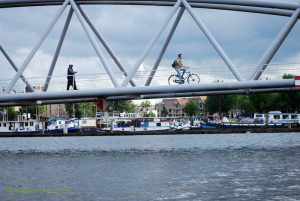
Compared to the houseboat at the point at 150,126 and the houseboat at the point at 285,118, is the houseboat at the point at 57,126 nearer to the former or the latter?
the houseboat at the point at 150,126

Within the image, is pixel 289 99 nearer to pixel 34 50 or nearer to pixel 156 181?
pixel 34 50

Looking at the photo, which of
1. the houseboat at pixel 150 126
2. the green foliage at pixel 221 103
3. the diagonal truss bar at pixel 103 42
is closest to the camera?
the diagonal truss bar at pixel 103 42

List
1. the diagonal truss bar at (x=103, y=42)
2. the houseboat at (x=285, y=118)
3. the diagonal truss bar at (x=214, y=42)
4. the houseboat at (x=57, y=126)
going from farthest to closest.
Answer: the houseboat at (x=57, y=126)
the houseboat at (x=285, y=118)
the diagonal truss bar at (x=103, y=42)
the diagonal truss bar at (x=214, y=42)

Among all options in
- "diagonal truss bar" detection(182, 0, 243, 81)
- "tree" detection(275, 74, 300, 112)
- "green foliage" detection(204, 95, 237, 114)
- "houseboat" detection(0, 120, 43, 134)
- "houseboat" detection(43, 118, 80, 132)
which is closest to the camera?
"diagonal truss bar" detection(182, 0, 243, 81)

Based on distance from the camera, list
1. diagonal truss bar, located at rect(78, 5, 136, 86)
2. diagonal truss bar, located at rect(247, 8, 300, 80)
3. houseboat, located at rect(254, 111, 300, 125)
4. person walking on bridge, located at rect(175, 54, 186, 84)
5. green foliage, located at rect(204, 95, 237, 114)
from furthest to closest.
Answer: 1. green foliage, located at rect(204, 95, 237, 114)
2. houseboat, located at rect(254, 111, 300, 125)
3. diagonal truss bar, located at rect(78, 5, 136, 86)
4. person walking on bridge, located at rect(175, 54, 186, 84)
5. diagonal truss bar, located at rect(247, 8, 300, 80)

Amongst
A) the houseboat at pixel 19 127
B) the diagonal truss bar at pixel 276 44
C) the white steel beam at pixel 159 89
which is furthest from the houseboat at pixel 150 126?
the diagonal truss bar at pixel 276 44

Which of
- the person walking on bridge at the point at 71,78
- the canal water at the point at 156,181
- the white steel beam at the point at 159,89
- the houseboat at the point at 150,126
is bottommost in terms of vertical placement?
the canal water at the point at 156,181

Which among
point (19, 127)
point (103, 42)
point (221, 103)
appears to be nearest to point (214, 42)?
point (103, 42)

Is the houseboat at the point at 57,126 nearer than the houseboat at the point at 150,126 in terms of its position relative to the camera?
No

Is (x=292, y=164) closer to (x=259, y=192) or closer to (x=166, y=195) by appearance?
(x=259, y=192)

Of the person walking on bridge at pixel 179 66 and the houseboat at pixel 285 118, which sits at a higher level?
the person walking on bridge at pixel 179 66

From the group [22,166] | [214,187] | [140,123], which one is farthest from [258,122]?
[214,187]

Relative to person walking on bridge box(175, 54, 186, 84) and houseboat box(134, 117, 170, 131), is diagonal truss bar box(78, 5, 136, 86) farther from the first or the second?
houseboat box(134, 117, 170, 131)

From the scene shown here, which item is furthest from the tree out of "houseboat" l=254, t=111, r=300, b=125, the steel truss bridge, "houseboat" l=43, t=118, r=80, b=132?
the steel truss bridge
